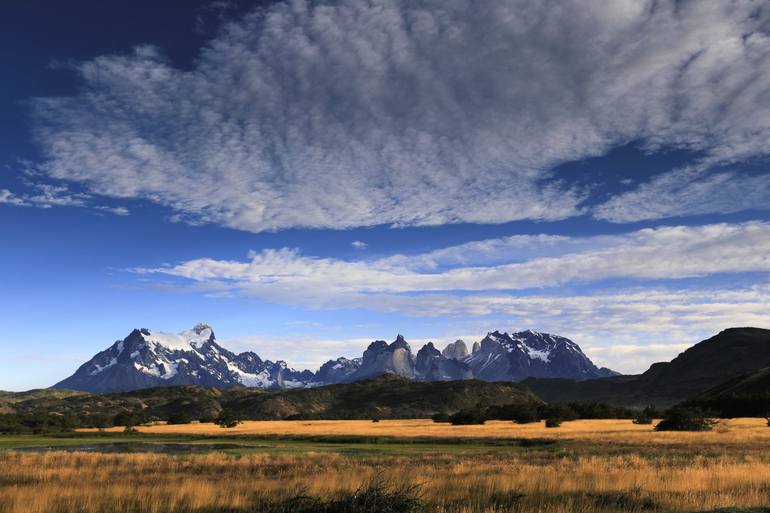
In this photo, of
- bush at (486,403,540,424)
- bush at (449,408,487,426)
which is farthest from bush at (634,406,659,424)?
bush at (449,408,487,426)

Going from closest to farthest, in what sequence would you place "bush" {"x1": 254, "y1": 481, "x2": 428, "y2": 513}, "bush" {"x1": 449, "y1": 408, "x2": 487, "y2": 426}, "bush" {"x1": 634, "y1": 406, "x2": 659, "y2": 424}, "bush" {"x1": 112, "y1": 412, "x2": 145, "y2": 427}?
"bush" {"x1": 254, "y1": 481, "x2": 428, "y2": 513}
"bush" {"x1": 634, "y1": 406, "x2": 659, "y2": 424}
"bush" {"x1": 449, "y1": 408, "x2": 487, "y2": 426}
"bush" {"x1": 112, "y1": 412, "x2": 145, "y2": 427}

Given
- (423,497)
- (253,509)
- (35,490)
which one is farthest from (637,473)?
(35,490)

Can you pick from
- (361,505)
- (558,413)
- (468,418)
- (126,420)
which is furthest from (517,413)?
(361,505)

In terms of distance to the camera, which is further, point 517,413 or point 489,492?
point 517,413

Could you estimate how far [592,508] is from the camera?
1562 centimetres

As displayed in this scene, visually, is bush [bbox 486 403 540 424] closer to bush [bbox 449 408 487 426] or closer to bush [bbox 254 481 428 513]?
bush [bbox 449 408 487 426]

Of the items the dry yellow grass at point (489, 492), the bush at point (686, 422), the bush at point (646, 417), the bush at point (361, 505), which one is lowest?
the bush at point (646, 417)

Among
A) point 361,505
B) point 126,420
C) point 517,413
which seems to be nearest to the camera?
point 361,505

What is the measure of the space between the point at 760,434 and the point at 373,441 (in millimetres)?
35606

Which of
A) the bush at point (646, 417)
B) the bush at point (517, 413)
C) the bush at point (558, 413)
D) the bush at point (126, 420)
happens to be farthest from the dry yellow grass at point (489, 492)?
the bush at point (126, 420)

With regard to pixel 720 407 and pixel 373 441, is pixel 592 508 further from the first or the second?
pixel 720 407

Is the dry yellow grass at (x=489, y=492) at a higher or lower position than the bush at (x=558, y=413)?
higher

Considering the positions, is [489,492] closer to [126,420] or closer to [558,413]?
[558,413]

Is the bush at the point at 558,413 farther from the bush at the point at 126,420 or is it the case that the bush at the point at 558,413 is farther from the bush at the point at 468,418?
the bush at the point at 126,420
